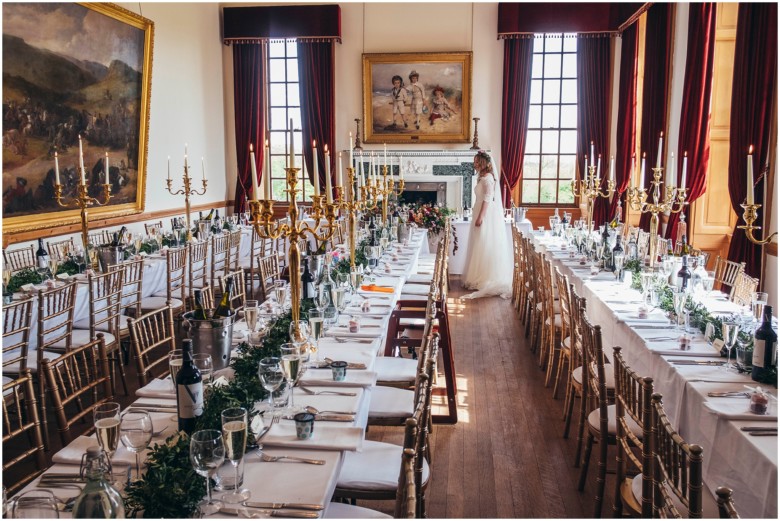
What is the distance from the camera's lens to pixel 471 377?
5.15m

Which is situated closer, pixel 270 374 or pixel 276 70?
pixel 270 374

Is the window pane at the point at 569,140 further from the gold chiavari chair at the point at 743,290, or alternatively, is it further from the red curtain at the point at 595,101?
the gold chiavari chair at the point at 743,290

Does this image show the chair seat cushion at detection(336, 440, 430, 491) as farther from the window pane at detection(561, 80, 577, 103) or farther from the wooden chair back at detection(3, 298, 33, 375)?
the window pane at detection(561, 80, 577, 103)

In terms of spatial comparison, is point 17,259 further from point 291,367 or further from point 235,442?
point 235,442

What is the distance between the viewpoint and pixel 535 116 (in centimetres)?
1170

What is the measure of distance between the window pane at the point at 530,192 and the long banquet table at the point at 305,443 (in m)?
8.80

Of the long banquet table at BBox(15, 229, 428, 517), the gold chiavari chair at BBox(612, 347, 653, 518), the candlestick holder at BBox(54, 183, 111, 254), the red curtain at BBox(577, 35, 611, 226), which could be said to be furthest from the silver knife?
the red curtain at BBox(577, 35, 611, 226)

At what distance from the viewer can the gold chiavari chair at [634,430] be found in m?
2.27

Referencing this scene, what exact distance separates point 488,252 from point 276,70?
6162mm

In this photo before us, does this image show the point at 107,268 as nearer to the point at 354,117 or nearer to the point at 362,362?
the point at 362,362

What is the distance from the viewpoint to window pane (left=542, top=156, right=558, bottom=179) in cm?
1177

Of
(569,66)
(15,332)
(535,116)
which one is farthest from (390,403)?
(569,66)

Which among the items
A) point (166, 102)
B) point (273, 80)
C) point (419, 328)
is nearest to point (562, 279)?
point (419, 328)

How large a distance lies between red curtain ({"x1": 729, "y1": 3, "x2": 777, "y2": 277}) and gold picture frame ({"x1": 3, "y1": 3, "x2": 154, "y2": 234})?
7.53 meters
